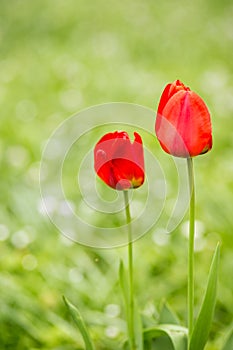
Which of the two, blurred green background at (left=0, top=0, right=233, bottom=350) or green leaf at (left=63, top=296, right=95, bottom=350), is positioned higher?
blurred green background at (left=0, top=0, right=233, bottom=350)

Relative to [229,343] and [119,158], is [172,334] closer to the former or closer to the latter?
[229,343]

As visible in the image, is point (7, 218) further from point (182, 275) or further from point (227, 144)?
point (227, 144)

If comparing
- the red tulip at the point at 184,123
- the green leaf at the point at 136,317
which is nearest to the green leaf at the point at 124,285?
the green leaf at the point at 136,317

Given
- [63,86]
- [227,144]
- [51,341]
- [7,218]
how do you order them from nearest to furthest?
1. [51,341]
2. [7,218]
3. [227,144]
4. [63,86]

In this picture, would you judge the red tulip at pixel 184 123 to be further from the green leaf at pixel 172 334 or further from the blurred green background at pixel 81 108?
the blurred green background at pixel 81 108

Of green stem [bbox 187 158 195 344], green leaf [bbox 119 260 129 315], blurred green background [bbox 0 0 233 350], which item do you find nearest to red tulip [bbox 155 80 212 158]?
green stem [bbox 187 158 195 344]

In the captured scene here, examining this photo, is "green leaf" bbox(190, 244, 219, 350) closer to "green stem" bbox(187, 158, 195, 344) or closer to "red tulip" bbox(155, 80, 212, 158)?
"green stem" bbox(187, 158, 195, 344)

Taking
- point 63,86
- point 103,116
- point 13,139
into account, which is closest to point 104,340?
point 13,139
